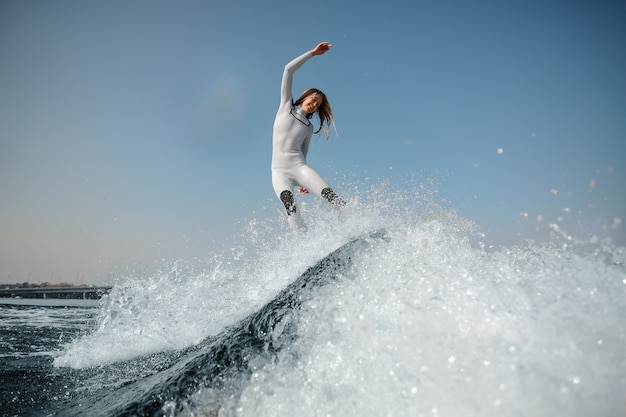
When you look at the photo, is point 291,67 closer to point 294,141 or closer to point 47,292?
point 294,141

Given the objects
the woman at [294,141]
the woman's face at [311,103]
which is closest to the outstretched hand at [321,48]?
the woman at [294,141]

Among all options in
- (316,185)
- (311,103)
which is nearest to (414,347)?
(316,185)

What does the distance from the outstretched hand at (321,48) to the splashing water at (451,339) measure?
12.1 feet

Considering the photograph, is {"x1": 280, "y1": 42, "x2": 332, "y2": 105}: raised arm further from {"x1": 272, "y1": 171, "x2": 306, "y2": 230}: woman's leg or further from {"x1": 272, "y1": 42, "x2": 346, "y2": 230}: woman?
{"x1": 272, "y1": 171, "x2": 306, "y2": 230}: woman's leg

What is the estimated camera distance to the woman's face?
18.2ft

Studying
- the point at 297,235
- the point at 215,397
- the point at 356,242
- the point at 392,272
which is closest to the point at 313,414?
the point at 215,397

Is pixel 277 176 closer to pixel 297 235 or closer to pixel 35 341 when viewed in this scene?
pixel 297 235

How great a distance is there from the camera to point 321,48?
5250 millimetres

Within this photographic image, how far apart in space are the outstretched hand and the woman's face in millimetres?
620

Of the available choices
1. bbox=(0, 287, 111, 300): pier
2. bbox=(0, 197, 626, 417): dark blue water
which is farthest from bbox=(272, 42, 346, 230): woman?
bbox=(0, 287, 111, 300): pier

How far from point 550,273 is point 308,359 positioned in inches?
51.0

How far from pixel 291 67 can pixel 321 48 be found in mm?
521

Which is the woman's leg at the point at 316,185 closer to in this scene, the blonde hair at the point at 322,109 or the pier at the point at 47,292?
the blonde hair at the point at 322,109

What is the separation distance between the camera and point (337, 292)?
211 cm
